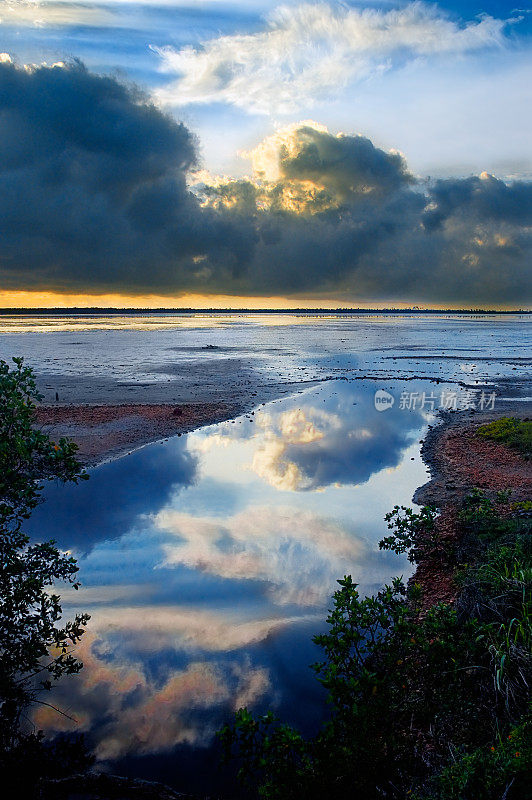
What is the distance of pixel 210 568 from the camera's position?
→ 9.68 metres

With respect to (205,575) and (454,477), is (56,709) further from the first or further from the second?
(454,477)

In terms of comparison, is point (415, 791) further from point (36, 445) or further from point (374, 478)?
point (374, 478)

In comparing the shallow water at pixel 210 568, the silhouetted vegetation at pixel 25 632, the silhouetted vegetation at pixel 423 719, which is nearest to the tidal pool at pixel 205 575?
the shallow water at pixel 210 568

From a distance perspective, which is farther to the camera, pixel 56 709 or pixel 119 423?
pixel 119 423

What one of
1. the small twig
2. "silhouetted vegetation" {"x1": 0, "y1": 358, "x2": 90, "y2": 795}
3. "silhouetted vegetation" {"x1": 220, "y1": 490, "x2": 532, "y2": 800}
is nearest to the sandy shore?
"silhouetted vegetation" {"x1": 0, "y1": 358, "x2": 90, "y2": 795}

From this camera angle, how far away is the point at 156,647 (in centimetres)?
729

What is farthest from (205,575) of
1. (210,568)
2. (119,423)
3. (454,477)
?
(119,423)

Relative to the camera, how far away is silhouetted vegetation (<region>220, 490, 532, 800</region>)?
13.1ft

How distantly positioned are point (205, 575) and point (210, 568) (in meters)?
0.28

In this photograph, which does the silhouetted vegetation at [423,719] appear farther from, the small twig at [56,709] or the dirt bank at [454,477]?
the dirt bank at [454,477]

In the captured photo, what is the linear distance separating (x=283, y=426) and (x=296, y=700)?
53.2ft

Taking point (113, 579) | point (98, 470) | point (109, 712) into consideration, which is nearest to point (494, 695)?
point (109, 712)

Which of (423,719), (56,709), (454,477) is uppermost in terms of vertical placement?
(454,477)

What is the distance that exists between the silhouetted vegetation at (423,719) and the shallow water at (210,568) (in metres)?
0.86
